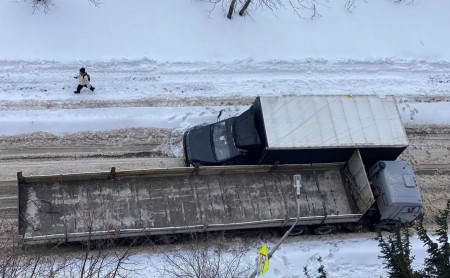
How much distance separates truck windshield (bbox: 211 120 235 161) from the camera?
16.8 meters

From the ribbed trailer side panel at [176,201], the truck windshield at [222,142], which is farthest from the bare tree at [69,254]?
the truck windshield at [222,142]

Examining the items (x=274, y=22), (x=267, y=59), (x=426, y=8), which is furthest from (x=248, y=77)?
(x=426, y=8)

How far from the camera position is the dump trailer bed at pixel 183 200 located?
15.1 meters

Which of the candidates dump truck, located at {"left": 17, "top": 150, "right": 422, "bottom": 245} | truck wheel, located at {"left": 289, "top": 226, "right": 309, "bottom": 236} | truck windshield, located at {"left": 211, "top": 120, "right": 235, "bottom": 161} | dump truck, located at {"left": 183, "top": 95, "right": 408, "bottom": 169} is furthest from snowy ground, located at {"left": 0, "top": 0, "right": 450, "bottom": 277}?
dump truck, located at {"left": 183, "top": 95, "right": 408, "bottom": 169}

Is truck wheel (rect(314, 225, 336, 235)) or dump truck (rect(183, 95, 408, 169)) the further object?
truck wheel (rect(314, 225, 336, 235))

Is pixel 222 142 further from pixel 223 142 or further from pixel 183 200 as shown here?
pixel 183 200

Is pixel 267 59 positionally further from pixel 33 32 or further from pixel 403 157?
pixel 33 32

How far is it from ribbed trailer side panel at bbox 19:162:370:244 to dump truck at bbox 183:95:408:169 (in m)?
0.59

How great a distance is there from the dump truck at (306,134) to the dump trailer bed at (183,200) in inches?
19.8

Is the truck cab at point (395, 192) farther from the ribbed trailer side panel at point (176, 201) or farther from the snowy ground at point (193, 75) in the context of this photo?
the snowy ground at point (193, 75)

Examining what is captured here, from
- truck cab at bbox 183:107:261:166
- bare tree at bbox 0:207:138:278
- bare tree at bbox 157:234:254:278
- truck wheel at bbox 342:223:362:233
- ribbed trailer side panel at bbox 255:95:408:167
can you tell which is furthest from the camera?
truck wheel at bbox 342:223:362:233

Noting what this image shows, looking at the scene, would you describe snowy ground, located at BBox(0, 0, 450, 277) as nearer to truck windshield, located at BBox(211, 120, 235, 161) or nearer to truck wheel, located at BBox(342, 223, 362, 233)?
truck wheel, located at BBox(342, 223, 362, 233)

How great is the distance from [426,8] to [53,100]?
16.1m

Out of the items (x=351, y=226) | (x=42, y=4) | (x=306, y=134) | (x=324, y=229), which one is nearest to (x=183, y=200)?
(x=306, y=134)
